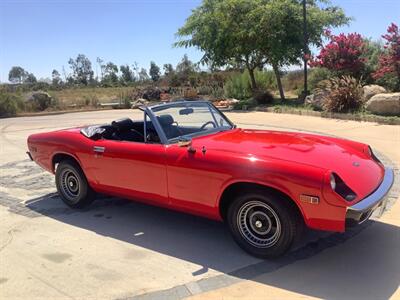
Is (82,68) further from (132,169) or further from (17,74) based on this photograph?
(132,169)

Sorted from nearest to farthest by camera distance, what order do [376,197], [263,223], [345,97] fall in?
[376,197] → [263,223] → [345,97]

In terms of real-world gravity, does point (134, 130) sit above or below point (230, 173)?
above

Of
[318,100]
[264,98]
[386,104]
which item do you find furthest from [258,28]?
[386,104]

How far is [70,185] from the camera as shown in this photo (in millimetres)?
5547

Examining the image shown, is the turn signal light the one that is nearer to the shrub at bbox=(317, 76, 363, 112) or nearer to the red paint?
the red paint

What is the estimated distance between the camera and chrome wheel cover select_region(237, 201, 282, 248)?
3.74m

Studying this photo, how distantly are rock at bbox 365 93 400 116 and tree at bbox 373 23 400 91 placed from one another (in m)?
1.77

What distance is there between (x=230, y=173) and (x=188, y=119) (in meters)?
1.45

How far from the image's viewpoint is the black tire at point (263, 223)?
3631 millimetres

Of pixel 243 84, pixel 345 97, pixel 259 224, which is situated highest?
pixel 243 84

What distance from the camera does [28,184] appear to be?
6.83 meters

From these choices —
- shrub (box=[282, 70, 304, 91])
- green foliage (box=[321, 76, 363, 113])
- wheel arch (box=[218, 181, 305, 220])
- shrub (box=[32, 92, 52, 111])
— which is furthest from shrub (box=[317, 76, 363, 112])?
shrub (box=[32, 92, 52, 111])

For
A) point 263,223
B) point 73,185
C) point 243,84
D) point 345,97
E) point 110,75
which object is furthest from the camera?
point 110,75

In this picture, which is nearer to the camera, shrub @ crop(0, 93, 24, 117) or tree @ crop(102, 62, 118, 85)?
shrub @ crop(0, 93, 24, 117)
